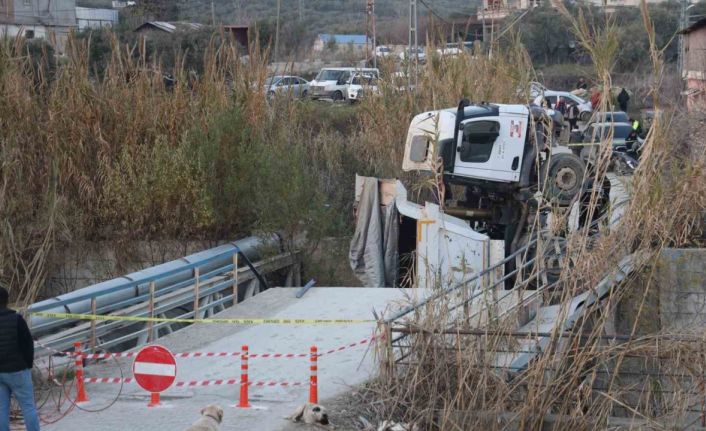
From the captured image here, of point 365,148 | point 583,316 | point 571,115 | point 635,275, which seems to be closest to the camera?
point 583,316

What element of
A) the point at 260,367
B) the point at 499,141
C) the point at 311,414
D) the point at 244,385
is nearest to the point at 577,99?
the point at 499,141

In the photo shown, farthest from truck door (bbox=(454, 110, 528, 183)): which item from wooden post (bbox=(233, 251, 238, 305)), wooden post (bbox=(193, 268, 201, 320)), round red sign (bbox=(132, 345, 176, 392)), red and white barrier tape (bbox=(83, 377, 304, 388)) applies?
round red sign (bbox=(132, 345, 176, 392))

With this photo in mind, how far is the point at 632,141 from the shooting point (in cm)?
2519

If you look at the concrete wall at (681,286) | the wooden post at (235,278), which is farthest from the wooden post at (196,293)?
the concrete wall at (681,286)

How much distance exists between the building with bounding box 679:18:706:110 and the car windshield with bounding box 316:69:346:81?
1572 cm

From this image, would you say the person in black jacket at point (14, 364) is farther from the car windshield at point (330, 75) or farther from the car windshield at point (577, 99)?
the car windshield at point (330, 75)

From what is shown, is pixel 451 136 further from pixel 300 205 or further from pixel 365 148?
pixel 365 148

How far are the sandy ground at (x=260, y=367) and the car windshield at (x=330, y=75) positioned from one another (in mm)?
27964

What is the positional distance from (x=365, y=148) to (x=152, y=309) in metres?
9.58

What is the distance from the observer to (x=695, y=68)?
71.1 ft

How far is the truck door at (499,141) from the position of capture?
660 inches

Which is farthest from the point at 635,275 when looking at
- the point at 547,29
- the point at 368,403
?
the point at 547,29

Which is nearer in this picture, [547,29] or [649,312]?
[649,312]

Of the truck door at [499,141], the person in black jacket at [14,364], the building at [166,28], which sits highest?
the building at [166,28]
